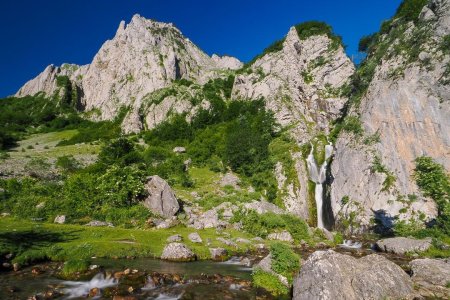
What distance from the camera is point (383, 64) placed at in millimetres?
72125

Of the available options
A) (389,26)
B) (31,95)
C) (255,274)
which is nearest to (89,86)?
(31,95)

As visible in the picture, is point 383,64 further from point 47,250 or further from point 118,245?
point 47,250

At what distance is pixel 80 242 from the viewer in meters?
32.2

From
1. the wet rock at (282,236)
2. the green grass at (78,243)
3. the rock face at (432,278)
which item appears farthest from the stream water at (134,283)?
the wet rock at (282,236)

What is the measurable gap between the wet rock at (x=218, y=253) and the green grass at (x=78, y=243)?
551mm

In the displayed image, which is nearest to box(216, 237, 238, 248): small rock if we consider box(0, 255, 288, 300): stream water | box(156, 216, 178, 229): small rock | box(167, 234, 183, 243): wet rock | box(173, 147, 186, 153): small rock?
box(167, 234, 183, 243): wet rock

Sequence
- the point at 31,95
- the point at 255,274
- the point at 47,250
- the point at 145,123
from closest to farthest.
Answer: the point at 255,274 < the point at 47,250 < the point at 145,123 < the point at 31,95

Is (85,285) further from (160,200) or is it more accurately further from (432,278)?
(160,200)

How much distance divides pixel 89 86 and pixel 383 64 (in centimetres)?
14750

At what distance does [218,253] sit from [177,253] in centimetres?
463

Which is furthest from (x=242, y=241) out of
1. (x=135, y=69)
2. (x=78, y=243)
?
(x=135, y=69)

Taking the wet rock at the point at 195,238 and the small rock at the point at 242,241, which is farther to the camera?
the small rock at the point at 242,241

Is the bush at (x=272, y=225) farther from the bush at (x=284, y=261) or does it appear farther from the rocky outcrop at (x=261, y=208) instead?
the bush at (x=284, y=261)

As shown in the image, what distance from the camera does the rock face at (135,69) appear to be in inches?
5664
